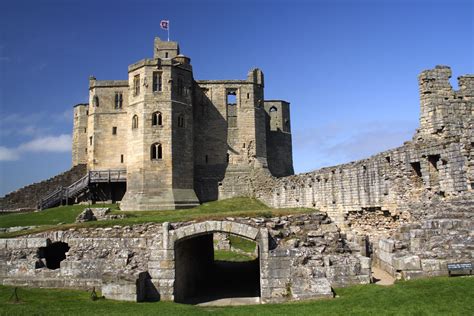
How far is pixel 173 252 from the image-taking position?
18406mm

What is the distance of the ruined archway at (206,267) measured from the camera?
729 inches

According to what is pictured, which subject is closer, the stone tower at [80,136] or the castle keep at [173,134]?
the castle keep at [173,134]

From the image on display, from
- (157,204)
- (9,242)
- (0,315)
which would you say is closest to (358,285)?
(0,315)

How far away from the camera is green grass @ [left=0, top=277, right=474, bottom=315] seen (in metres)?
11.9

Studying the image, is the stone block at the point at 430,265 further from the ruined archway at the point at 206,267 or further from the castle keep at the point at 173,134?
the castle keep at the point at 173,134

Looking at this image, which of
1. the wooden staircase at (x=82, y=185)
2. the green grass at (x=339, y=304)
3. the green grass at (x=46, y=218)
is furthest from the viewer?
the wooden staircase at (x=82, y=185)

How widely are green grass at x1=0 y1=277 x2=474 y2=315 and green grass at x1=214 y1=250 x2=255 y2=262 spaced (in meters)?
14.8

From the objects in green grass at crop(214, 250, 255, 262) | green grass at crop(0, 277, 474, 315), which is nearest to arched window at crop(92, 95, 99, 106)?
green grass at crop(214, 250, 255, 262)

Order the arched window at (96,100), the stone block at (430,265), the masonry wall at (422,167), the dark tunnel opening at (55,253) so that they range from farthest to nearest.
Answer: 1. the arched window at (96,100)
2. the dark tunnel opening at (55,253)
3. the masonry wall at (422,167)
4. the stone block at (430,265)

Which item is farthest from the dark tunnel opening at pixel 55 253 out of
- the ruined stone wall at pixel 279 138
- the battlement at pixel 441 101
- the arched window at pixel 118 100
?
the ruined stone wall at pixel 279 138

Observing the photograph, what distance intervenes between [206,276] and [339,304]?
41.5ft

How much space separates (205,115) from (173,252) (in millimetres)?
32388

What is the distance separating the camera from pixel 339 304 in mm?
13945

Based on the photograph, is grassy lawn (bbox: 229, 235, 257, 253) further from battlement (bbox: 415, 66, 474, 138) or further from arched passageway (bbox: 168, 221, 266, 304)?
battlement (bbox: 415, 66, 474, 138)
